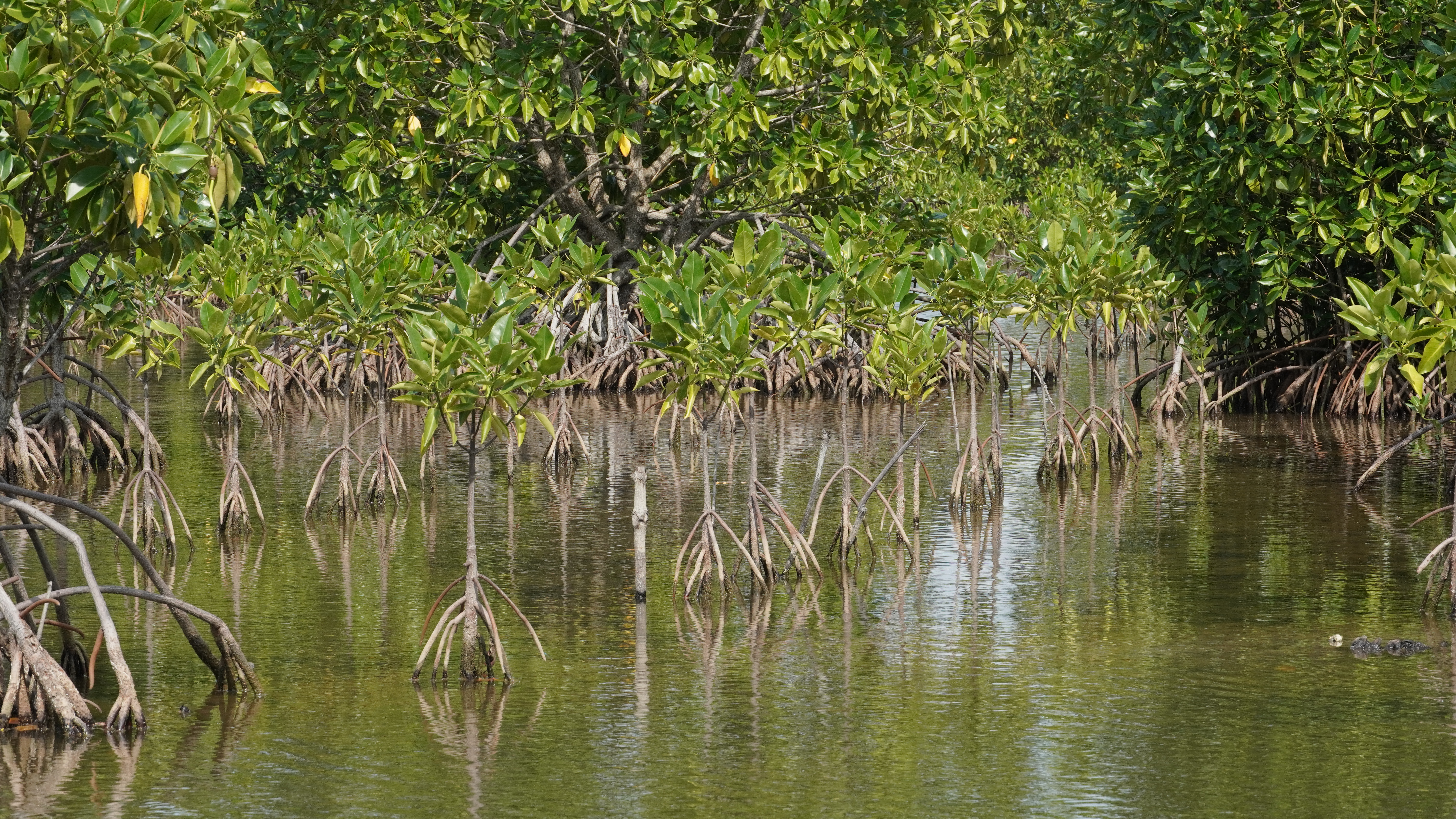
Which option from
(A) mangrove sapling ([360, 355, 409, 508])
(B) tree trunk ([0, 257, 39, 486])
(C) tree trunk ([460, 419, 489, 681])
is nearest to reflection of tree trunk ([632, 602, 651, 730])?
(C) tree trunk ([460, 419, 489, 681])

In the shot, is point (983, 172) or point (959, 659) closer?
point (959, 659)

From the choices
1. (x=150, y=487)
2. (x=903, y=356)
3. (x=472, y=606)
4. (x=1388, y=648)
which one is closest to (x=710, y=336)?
(x=903, y=356)

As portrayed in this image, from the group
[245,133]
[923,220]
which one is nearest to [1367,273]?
[923,220]

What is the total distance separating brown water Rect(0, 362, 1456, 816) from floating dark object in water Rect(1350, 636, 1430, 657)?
12 cm

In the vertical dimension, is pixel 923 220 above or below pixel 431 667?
above

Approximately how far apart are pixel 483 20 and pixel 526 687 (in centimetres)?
1017

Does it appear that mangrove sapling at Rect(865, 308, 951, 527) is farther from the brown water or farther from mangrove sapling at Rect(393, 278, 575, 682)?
mangrove sapling at Rect(393, 278, 575, 682)

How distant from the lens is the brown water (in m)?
8.34

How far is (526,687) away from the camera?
10102 mm

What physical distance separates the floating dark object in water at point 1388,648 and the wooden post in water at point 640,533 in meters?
4.15

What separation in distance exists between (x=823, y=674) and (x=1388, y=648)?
3196 millimetres

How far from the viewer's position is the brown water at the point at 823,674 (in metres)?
8.34

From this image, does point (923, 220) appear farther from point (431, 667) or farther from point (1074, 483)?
point (431, 667)

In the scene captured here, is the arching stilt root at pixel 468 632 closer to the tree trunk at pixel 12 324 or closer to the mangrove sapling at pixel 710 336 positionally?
the mangrove sapling at pixel 710 336
